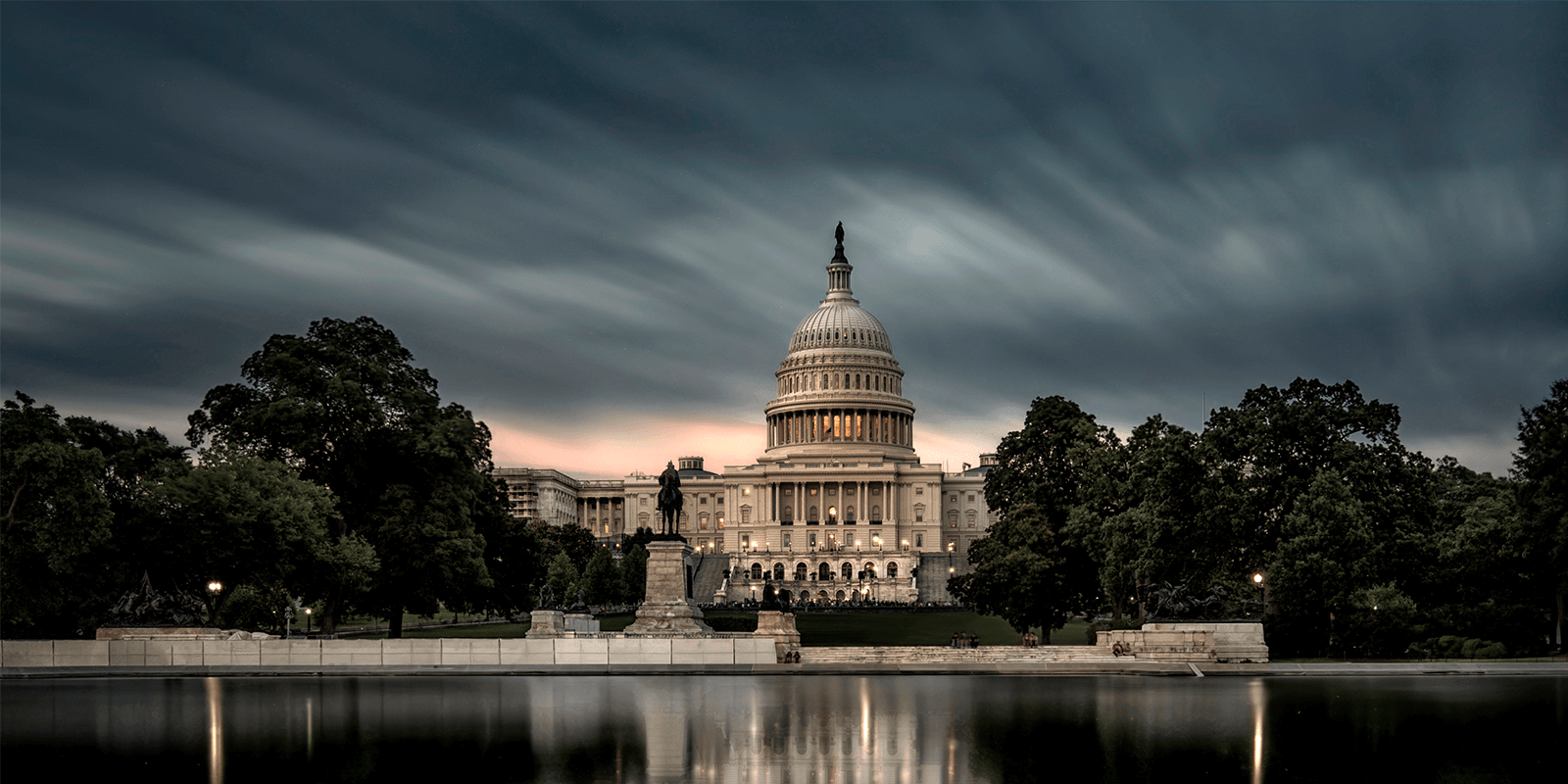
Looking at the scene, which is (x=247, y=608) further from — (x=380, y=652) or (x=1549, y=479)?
(x=1549, y=479)

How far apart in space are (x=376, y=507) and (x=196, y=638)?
65.7 feet

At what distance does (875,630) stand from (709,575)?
8314cm

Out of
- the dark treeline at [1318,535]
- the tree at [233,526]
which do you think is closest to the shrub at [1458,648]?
the dark treeline at [1318,535]

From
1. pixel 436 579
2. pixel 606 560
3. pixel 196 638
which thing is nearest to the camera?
pixel 196 638

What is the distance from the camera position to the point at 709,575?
521ft

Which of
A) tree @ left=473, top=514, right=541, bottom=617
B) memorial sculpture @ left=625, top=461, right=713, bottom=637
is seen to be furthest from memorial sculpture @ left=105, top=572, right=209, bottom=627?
tree @ left=473, top=514, right=541, bottom=617

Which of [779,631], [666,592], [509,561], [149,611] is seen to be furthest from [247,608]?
[779,631]

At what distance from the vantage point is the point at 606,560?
111 metres

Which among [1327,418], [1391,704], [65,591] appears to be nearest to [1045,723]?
[1391,704]

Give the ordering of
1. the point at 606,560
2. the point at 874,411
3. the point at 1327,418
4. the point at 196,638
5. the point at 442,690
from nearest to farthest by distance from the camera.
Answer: the point at 442,690, the point at 196,638, the point at 1327,418, the point at 606,560, the point at 874,411

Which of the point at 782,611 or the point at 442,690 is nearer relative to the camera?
the point at 442,690

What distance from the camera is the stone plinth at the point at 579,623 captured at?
51625 millimetres

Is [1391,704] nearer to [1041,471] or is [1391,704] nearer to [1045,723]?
[1045,723]

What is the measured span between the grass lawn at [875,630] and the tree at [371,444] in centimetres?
354
